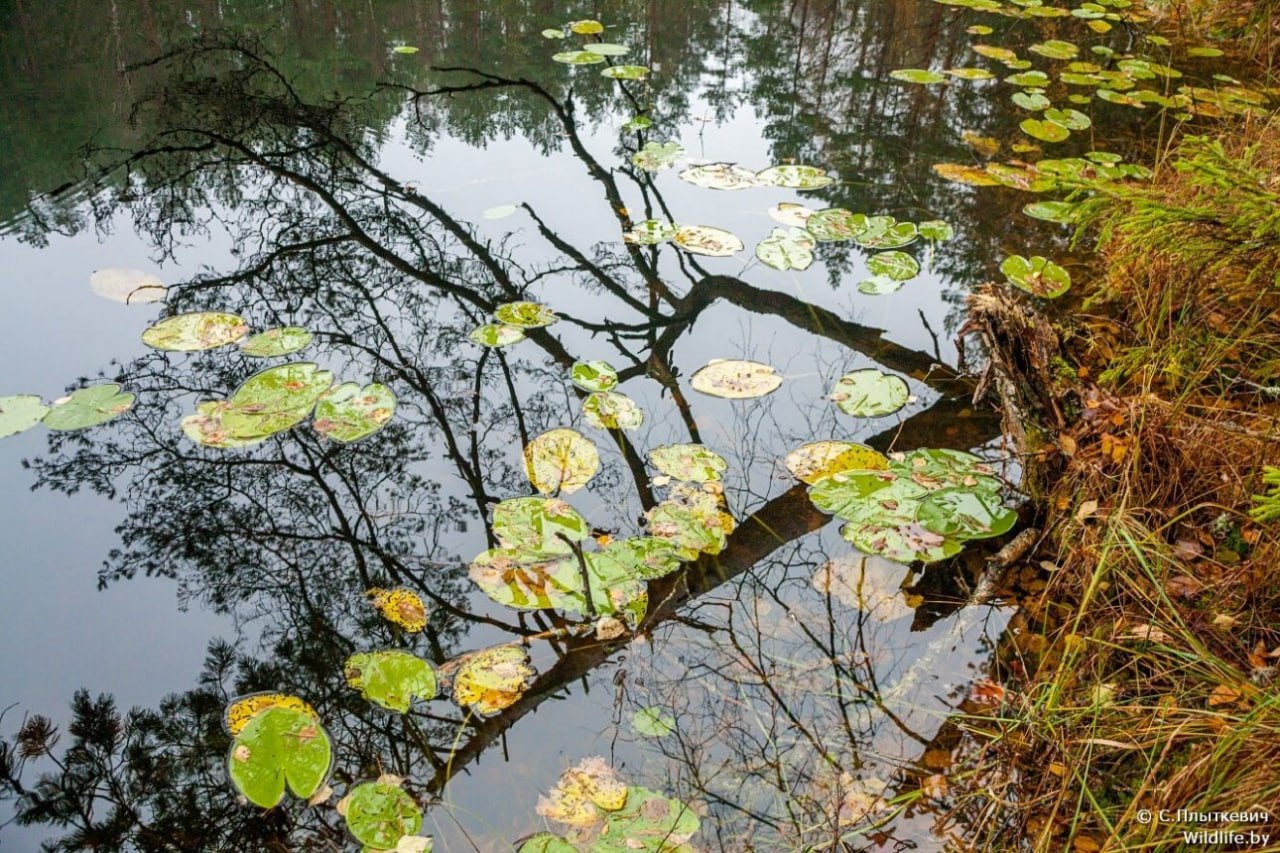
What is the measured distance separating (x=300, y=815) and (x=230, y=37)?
5.13 metres

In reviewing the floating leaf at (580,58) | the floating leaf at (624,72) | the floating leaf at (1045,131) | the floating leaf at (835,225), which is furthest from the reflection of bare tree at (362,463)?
the floating leaf at (1045,131)

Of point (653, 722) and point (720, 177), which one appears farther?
point (720, 177)

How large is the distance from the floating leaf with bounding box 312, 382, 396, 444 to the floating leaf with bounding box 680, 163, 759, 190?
1.89m

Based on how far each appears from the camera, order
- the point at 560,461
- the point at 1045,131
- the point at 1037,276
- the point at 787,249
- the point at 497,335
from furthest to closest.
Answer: the point at 1045,131
the point at 787,249
the point at 1037,276
the point at 497,335
the point at 560,461

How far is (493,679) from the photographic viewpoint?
1.70m

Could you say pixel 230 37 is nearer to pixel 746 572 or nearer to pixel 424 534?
pixel 424 534

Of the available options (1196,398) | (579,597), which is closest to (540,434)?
(579,597)

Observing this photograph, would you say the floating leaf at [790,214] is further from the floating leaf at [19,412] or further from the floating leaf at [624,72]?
the floating leaf at [19,412]

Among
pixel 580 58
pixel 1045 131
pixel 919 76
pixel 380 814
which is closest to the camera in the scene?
pixel 380 814

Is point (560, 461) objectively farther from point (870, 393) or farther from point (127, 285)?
point (127, 285)

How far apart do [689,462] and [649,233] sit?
54.0 inches

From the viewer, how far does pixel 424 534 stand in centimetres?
208

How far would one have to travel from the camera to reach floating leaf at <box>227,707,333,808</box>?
58.4 inches

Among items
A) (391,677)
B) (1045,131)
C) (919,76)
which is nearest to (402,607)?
(391,677)
